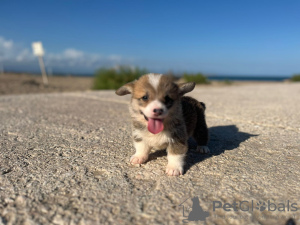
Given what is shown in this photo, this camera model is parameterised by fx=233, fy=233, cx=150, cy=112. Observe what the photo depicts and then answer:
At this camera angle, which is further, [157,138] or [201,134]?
[201,134]

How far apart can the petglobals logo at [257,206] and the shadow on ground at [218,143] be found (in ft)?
2.29

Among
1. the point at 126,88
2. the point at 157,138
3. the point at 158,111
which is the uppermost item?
the point at 126,88

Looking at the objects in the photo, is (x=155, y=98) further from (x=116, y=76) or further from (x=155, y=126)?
(x=116, y=76)

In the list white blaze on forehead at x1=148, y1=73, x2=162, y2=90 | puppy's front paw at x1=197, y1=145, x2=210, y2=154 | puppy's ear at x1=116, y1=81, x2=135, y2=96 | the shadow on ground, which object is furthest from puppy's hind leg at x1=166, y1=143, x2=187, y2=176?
puppy's ear at x1=116, y1=81, x2=135, y2=96

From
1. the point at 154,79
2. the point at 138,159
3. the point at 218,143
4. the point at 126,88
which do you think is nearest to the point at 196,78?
the point at 218,143

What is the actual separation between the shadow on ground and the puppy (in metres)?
0.22

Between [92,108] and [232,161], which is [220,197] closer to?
[232,161]

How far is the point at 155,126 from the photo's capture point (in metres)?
2.36

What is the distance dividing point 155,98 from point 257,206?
4.28 ft

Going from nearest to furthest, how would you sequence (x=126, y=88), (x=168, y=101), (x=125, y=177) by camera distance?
(x=125, y=177) < (x=168, y=101) < (x=126, y=88)

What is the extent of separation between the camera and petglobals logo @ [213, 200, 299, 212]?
5.66 feet

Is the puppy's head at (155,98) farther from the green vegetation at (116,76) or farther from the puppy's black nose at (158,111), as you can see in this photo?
the green vegetation at (116,76)

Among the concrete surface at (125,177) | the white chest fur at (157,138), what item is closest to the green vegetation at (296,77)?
the concrete surface at (125,177)

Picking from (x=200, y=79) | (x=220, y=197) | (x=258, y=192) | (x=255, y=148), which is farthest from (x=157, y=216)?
(x=200, y=79)
